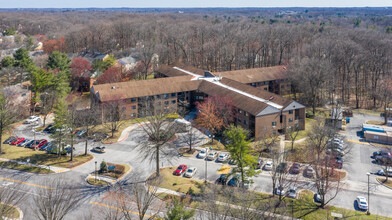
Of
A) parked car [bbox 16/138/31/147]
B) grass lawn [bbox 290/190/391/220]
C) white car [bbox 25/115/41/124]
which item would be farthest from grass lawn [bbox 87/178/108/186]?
Answer: white car [bbox 25/115/41/124]

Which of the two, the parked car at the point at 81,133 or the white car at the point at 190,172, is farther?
the parked car at the point at 81,133

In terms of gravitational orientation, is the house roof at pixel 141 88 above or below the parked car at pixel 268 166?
above

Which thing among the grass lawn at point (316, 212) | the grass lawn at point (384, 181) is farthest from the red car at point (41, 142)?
the grass lawn at point (384, 181)

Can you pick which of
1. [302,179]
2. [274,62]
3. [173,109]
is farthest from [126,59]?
[302,179]

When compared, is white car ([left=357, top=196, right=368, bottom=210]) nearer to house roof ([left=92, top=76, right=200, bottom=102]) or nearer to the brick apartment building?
the brick apartment building

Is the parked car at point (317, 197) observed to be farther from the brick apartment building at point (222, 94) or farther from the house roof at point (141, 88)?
the house roof at point (141, 88)

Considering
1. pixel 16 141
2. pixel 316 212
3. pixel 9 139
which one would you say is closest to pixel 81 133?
pixel 16 141
